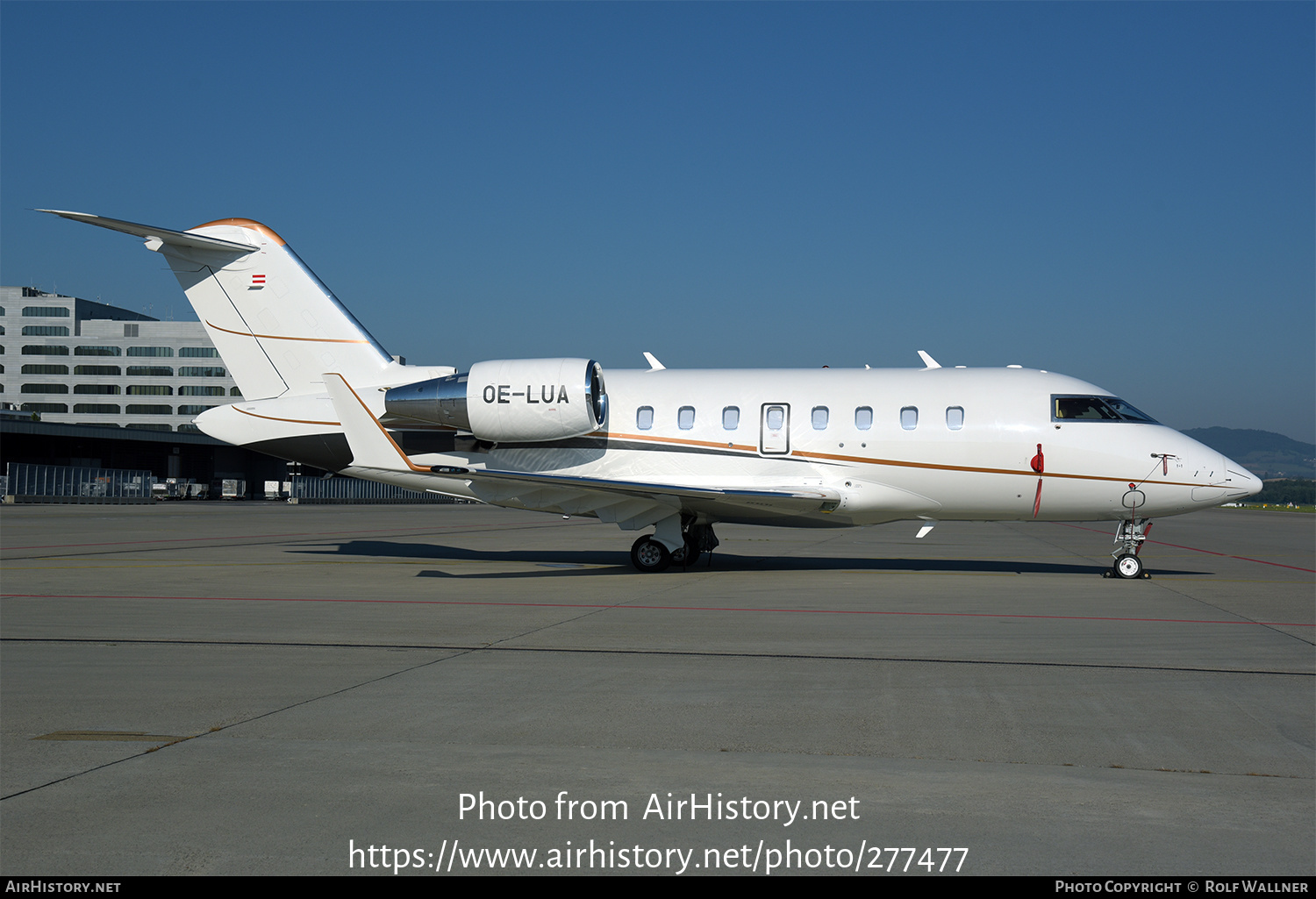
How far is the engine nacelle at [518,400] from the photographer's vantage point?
16766 millimetres

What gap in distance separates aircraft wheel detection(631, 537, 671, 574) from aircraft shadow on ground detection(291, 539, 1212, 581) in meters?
0.24

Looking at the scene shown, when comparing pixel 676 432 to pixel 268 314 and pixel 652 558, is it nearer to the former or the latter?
pixel 652 558

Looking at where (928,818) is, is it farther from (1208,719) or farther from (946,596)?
(946,596)

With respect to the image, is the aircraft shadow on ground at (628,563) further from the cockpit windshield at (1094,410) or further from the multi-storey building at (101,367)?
the multi-storey building at (101,367)

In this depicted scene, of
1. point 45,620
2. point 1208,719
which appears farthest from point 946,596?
point 45,620

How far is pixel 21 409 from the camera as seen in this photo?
13438cm

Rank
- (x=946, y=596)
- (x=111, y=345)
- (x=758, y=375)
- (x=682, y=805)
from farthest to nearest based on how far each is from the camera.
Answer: (x=111, y=345) < (x=758, y=375) < (x=946, y=596) < (x=682, y=805)

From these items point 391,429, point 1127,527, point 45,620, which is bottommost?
point 45,620

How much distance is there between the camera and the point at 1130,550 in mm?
16688

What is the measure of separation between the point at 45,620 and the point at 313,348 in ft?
27.2

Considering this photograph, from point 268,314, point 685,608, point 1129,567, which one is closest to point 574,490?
point 685,608

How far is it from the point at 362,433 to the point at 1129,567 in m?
12.5

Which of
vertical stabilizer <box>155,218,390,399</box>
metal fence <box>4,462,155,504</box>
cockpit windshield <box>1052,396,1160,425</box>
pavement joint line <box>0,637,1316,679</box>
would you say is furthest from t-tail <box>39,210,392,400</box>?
metal fence <box>4,462,155,504</box>

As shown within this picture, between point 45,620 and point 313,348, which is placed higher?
point 313,348
